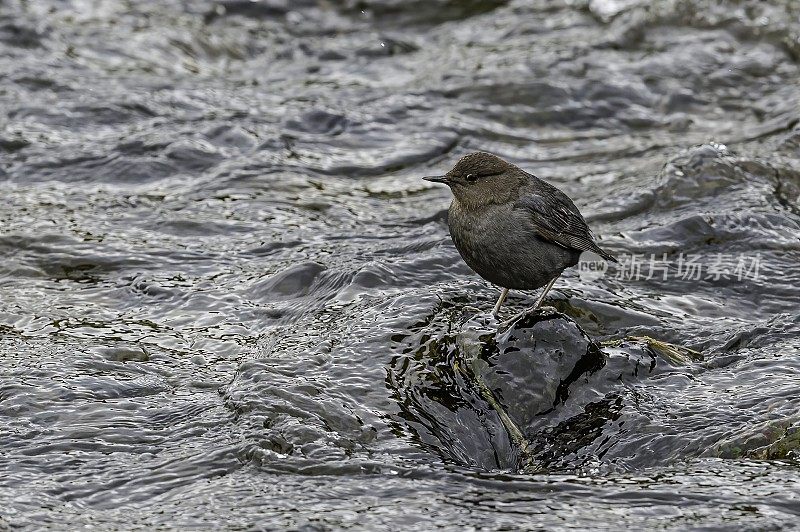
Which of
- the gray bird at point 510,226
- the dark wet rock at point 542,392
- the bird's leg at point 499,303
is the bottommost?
the dark wet rock at point 542,392

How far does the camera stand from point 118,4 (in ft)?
38.2

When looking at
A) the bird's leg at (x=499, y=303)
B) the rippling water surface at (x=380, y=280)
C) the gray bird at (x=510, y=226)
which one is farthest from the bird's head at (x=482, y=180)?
the rippling water surface at (x=380, y=280)

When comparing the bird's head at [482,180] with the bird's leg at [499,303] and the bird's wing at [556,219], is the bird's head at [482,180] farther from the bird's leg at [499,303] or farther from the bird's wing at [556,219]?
the bird's leg at [499,303]

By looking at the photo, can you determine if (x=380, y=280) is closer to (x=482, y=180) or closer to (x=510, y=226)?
(x=482, y=180)

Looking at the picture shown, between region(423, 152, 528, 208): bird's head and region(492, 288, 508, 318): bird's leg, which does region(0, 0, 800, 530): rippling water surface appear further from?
region(423, 152, 528, 208): bird's head

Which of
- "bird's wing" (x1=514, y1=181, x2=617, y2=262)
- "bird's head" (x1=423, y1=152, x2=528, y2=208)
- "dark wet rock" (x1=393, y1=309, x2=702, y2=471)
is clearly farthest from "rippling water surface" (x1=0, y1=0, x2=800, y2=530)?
"bird's head" (x1=423, y1=152, x2=528, y2=208)

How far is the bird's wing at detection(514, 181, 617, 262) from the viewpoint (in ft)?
17.7

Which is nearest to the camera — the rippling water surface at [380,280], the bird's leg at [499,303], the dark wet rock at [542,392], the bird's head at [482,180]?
the rippling water surface at [380,280]

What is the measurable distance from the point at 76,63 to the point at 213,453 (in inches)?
253

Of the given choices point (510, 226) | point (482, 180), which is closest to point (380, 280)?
point (482, 180)

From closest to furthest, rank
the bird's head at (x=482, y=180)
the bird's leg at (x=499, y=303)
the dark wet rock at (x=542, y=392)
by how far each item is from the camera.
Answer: the dark wet rock at (x=542, y=392) < the bird's head at (x=482, y=180) < the bird's leg at (x=499, y=303)

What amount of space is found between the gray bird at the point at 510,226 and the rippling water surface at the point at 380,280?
1.07ft

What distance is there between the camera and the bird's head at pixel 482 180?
5.39 metres

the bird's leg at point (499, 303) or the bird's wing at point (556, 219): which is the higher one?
the bird's wing at point (556, 219)
